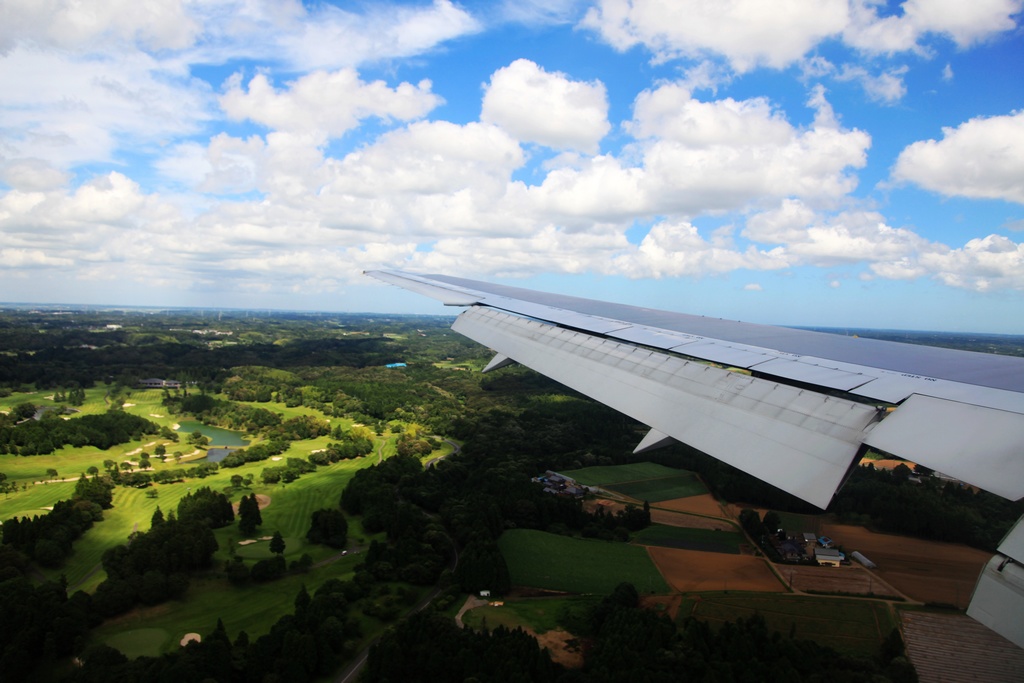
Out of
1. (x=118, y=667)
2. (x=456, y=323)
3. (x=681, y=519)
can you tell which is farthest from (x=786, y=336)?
(x=681, y=519)

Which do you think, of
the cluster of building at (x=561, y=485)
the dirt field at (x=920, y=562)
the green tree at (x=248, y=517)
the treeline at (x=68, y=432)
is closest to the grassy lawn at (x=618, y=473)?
the cluster of building at (x=561, y=485)

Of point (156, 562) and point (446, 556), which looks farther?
point (446, 556)

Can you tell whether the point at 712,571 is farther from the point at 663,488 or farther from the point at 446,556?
the point at 446,556

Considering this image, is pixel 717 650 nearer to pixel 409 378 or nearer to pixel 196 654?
pixel 196 654

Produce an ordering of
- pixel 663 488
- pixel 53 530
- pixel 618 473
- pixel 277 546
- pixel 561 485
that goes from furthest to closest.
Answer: pixel 618 473 → pixel 561 485 → pixel 663 488 → pixel 53 530 → pixel 277 546

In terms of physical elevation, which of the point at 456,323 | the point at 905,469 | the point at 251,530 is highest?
the point at 456,323

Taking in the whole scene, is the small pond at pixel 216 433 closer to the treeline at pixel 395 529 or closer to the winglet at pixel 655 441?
the treeline at pixel 395 529

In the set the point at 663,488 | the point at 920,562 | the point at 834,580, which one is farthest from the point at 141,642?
the point at 920,562
